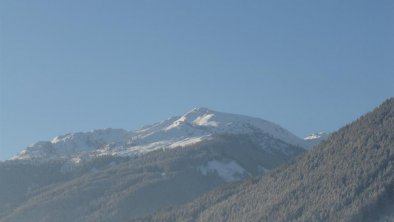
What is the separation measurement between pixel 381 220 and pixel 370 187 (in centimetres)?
1111

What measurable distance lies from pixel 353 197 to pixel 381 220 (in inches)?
416

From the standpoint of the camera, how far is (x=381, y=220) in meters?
190

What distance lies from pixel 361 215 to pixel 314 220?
10.8m

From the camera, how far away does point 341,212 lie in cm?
19650

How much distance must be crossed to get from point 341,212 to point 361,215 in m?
5.63

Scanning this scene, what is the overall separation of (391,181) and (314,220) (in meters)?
14.3

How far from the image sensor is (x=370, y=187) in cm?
19988

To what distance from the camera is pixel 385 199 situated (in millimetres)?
195000

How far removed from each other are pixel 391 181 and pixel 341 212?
396 inches

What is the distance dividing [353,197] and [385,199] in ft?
20.9

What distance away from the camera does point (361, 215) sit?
628 ft

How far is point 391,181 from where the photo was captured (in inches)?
7815

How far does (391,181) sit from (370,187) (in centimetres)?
372
